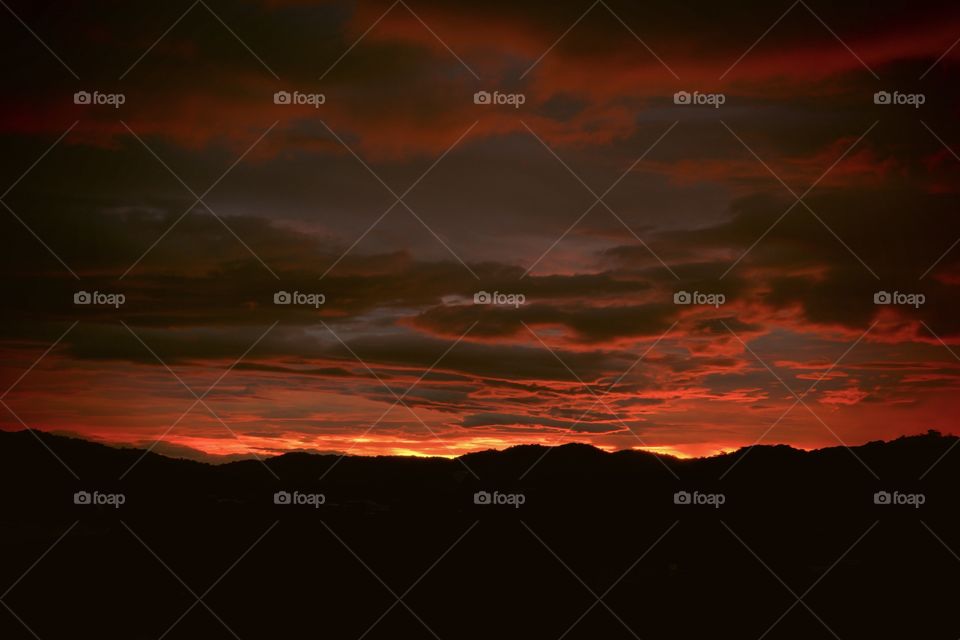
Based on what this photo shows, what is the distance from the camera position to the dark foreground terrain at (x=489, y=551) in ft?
43.6

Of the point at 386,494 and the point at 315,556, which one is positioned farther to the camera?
the point at 315,556

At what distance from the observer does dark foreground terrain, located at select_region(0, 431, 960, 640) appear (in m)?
13.3

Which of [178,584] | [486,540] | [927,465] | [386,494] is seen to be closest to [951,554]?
[927,465]

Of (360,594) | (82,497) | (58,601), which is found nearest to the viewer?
(82,497)

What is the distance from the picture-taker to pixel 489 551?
16531 mm

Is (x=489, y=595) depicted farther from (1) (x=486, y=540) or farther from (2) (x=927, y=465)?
(2) (x=927, y=465)

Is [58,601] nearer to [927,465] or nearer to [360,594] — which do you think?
[360,594]

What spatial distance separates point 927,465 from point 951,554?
11.3 feet

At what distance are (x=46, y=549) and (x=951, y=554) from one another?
15.3 m

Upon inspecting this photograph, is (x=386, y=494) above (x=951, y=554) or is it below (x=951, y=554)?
above

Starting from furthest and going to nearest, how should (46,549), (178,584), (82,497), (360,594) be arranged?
(360,594) → (178,584) → (46,549) → (82,497)

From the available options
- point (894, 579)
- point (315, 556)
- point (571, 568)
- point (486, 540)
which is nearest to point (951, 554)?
point (894, 579)

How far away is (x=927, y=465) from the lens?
13.0 metres

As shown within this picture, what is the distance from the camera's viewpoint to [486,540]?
609 inches
